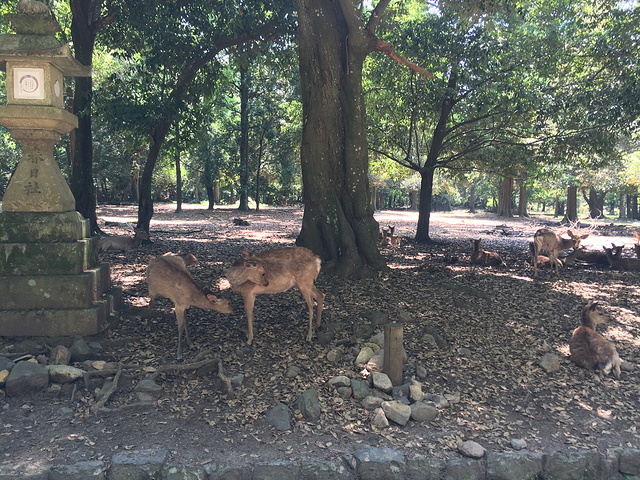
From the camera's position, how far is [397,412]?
4.32 metres

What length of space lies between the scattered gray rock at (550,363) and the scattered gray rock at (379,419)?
2.32 metres

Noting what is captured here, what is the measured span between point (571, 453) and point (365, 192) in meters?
5.92

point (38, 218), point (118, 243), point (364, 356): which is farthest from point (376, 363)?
point (118, 243)

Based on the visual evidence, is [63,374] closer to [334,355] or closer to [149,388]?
[149,388]

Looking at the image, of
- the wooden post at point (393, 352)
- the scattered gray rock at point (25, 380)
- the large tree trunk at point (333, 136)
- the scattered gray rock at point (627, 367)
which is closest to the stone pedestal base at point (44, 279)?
the scattered gray rock at point (25, 380)

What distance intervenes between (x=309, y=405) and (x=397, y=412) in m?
0.84

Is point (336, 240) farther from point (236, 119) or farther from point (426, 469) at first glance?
point (236, 119)

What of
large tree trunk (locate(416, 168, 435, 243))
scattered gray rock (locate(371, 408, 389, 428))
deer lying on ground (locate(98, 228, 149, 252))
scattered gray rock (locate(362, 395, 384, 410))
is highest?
large tree trunk (locate(416, 168, 435, 243))

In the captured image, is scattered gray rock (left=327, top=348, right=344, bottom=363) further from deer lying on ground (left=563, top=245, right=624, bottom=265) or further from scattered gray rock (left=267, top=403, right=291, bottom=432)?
deer lying on ground (left=563, top=245, right=624, bottom=265)

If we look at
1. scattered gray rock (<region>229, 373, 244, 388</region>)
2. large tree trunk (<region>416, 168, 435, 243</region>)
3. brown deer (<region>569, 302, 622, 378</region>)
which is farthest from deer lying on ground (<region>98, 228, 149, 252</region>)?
brown deer (<region>569, 302, 622, 378</region>)

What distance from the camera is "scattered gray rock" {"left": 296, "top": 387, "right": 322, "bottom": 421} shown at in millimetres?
4316

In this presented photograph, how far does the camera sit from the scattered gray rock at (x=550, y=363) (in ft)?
17.7

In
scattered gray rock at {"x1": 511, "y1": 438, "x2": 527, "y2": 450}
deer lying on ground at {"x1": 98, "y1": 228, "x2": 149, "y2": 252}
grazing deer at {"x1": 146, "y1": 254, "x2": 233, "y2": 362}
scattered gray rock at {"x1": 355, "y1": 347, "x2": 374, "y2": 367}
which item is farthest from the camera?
deer lying on ground at {"x1": 98, "y1": 228, "x2": 149, "y2": 252}

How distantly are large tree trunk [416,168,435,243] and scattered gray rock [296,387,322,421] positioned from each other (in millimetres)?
11378
